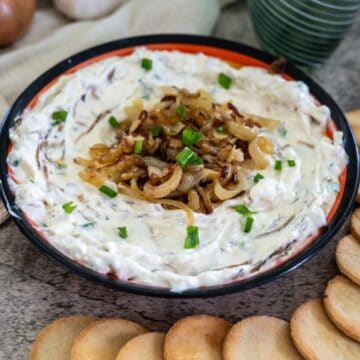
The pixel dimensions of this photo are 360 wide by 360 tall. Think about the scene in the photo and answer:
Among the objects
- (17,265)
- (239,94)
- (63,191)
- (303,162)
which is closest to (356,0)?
(239,94)

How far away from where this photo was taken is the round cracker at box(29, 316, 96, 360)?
2.80 m

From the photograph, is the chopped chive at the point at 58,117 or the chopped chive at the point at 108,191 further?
the chopped chive at the point at 58,117

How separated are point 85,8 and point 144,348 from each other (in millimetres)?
2402

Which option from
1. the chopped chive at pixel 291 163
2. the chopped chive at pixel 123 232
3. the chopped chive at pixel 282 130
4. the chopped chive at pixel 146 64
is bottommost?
the chopped chive at pixel 123 232

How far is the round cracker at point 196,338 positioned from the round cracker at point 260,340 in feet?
0.21

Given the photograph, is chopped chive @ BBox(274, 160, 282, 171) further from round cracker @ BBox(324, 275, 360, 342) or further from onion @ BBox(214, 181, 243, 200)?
round cracker @ BBox(324, 275, 360, 342)

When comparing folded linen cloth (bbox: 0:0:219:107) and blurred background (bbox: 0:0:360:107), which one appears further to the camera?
folded linen cloth (bbox: 0:0:219:107)

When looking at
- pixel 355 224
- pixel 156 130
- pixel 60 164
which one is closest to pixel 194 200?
pixel 156 130

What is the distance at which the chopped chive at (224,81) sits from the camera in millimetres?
3678

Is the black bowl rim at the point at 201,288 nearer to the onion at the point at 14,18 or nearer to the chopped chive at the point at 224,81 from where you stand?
the chopped chive at the point at 224,81

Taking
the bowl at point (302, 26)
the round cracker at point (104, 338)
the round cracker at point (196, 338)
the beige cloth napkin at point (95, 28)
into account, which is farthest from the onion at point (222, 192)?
the beige cloth napkin at point (95, 28)

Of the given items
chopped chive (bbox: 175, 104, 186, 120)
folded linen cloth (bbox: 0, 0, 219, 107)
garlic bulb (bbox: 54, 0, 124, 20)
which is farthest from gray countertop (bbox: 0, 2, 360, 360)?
garlic bulb (bbox: 54, 0, 124, 20)

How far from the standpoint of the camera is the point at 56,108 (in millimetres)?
3445

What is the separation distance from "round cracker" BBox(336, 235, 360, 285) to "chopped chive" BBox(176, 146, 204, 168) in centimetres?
74
